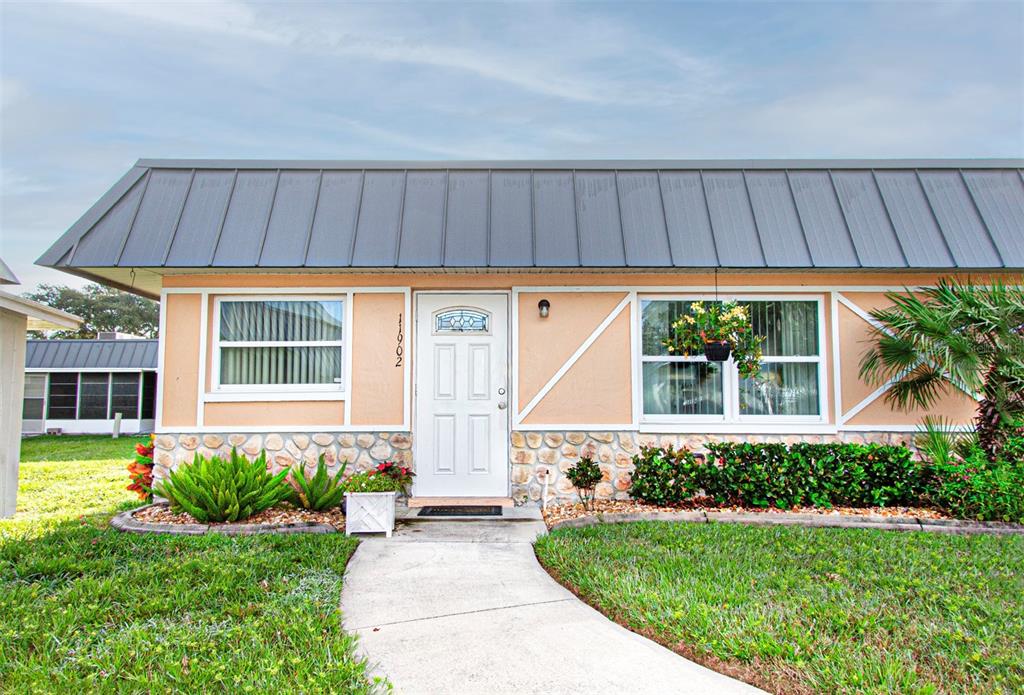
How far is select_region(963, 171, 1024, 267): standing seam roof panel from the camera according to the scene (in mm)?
6855

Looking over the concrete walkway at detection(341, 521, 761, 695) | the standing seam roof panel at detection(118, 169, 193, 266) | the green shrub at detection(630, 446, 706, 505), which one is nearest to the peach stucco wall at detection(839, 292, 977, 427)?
the green shrub at detection(630, 446, 706, 505)

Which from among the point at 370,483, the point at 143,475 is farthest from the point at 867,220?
the point at 143,475

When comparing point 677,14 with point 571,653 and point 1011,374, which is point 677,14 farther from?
point 571,653

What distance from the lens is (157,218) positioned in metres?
6.87

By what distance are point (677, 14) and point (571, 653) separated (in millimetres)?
11548

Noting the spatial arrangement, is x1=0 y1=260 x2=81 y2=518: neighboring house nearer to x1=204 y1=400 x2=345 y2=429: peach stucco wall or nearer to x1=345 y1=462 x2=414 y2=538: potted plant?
x1=204 y1=400 x2=345 y2=429: peach stucco wall

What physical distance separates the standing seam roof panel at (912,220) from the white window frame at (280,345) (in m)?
6.65

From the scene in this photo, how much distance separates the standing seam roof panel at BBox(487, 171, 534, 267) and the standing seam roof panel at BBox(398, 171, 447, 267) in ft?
2.02

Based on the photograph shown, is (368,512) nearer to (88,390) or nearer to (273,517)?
(273,517)

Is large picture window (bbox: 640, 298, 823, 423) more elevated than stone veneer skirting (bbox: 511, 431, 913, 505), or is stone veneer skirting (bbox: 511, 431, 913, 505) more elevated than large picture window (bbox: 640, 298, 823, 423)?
large picture window (bbox: 640, 298, 823, 423)

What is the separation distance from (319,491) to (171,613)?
2.66 m

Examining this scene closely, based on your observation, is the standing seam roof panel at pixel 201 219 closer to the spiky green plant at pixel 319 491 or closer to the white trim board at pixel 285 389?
the white trim board at pixel 285 389

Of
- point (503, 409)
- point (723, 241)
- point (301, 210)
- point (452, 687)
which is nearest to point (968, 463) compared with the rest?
point (723, 241)

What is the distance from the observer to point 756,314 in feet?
24.5
